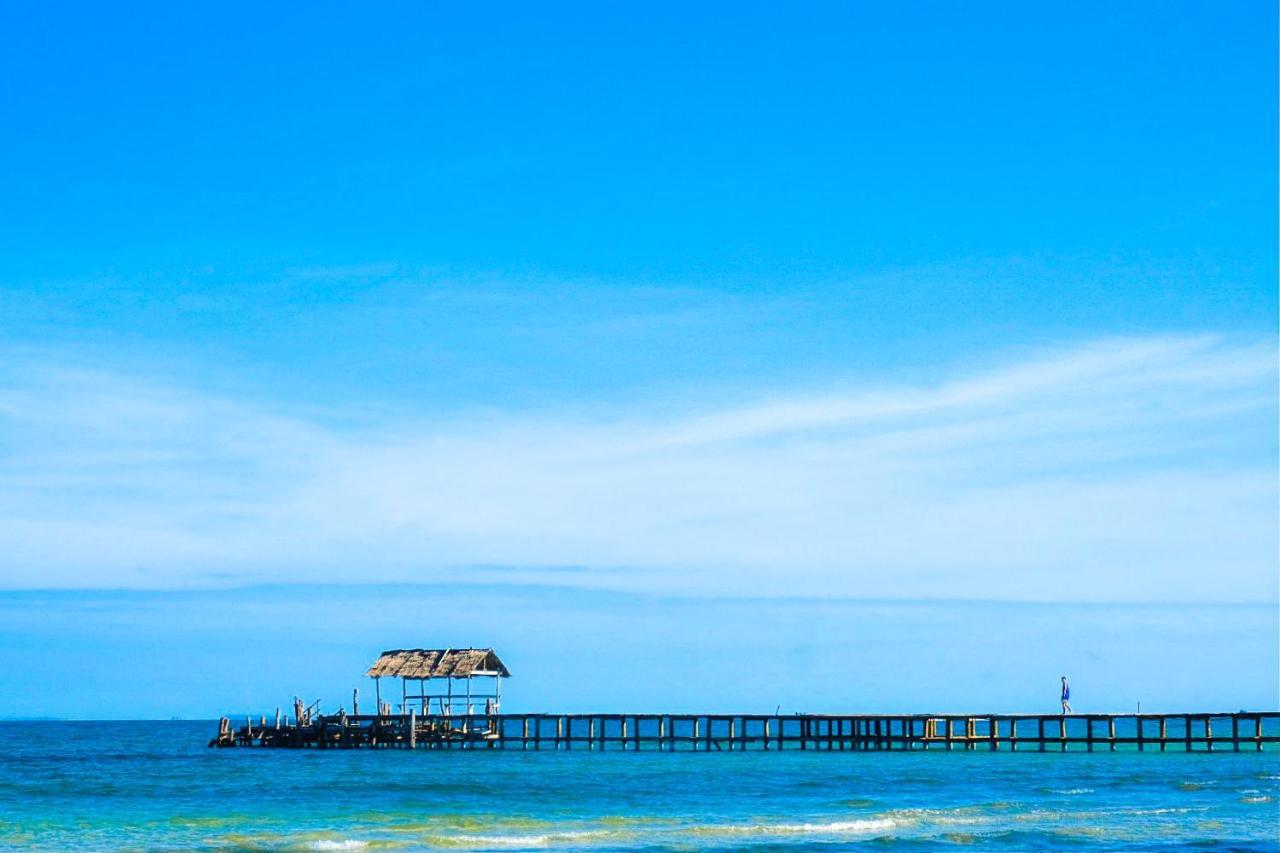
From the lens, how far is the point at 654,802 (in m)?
35.2

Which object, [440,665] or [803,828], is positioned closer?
[803,828]

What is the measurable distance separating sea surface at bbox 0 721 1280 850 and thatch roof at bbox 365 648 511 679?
3.00 metres

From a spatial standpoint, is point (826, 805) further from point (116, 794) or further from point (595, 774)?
point (116, 794)

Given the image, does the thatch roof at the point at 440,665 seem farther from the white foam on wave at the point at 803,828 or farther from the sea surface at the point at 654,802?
the white foam on wave at the point at 803,828

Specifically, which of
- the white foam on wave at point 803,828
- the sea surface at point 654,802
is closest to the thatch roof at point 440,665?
the sea surface at point 654,802

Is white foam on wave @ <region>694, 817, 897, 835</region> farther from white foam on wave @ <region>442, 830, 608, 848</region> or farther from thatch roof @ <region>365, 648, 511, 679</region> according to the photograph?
thatch roof @ <region>365, 648, 511, 679</region>

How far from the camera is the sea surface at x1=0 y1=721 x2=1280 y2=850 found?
1078 inches

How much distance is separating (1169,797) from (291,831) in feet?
66.8

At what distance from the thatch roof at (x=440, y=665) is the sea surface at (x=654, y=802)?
3003 mm

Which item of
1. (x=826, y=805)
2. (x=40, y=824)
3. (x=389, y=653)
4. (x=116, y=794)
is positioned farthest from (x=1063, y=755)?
(x=40, y=824)

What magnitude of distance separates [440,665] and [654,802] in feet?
74.3

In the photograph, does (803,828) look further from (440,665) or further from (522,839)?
(440,665)

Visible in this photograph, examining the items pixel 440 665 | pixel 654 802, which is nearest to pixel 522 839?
pixel 654 802

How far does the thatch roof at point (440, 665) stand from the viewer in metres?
55.9
